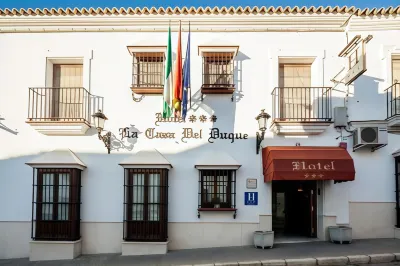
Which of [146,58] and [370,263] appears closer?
[370,263]

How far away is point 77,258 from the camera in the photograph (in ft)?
34.5

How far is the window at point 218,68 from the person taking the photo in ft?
37.0

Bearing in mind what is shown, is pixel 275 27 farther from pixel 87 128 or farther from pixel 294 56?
pixel 87 128

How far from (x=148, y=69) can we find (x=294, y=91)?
4.43m

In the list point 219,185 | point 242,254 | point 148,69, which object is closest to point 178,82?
point 148,69

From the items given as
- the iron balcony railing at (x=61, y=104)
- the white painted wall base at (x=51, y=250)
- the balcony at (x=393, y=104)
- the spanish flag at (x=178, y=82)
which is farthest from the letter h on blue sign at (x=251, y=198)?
the iron balcony railing at (x=61, y=104)

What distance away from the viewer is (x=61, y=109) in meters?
11.7

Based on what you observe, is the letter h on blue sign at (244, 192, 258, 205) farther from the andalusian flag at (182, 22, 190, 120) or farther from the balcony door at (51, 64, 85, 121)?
the balcony door at (51, 64, 85, 121)

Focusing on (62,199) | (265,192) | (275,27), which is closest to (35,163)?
(62,199)

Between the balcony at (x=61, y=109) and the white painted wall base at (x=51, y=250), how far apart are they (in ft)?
10.0

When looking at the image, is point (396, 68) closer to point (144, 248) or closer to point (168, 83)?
point (168, 83)

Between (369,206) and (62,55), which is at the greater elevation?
(62,55)

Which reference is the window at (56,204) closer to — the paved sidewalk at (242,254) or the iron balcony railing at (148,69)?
the paved sidewalk at (242,254)

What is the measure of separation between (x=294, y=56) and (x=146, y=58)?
173 inches
